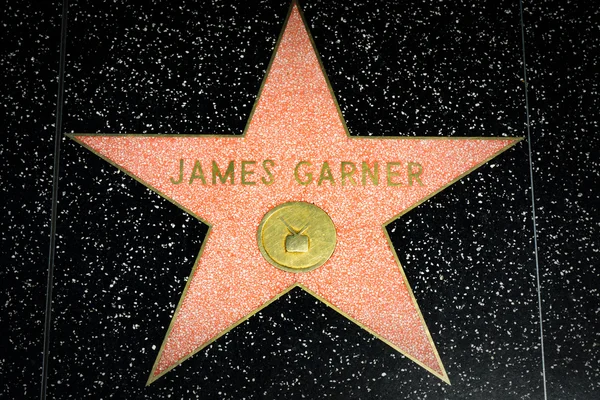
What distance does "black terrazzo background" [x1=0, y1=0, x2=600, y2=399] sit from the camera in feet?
3.62

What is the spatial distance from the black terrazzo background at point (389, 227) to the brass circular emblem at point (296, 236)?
3.0 inches

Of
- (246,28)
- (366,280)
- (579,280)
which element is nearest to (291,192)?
(366,280)

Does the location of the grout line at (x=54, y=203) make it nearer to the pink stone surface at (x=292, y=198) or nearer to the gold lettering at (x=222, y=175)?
the pink stone surface at (x=292, y=198)

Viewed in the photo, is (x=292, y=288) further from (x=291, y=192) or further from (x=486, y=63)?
(x=486, y=63)

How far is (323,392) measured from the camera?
3.63ft

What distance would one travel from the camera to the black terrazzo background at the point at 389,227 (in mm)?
1104

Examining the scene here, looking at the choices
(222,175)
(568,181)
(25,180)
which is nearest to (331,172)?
(222,175)

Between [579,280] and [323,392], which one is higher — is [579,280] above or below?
above

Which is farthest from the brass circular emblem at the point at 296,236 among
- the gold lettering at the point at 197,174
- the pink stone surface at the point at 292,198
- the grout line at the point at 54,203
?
the grout line at the point at 54,203

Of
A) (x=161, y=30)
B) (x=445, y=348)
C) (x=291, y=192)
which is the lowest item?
(x=445, y=348)

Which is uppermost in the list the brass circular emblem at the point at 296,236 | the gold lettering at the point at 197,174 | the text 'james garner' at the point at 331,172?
the text 'james garner' at the point at 331,172

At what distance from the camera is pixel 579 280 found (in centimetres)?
114

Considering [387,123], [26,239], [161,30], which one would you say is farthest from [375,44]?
[26,239]

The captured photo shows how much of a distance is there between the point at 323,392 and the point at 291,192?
1.38 feet
